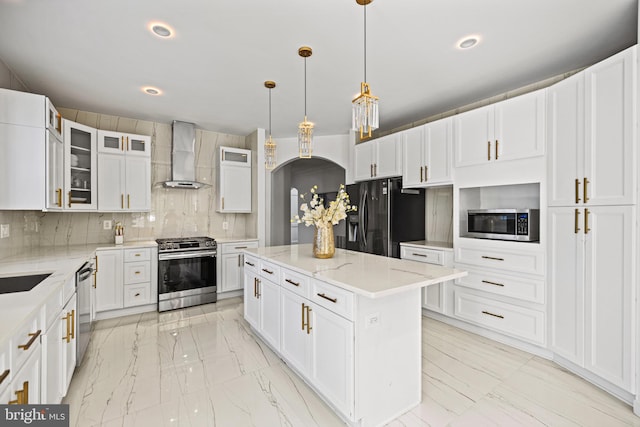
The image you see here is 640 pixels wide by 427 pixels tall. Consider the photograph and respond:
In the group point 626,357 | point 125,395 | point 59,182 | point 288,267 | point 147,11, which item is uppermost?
point 147,11

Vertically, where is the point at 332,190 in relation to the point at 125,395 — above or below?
above

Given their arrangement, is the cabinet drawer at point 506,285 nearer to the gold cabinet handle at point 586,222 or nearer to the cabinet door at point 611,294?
the cabinet door at point 611,294

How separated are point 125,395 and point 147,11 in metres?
2.64

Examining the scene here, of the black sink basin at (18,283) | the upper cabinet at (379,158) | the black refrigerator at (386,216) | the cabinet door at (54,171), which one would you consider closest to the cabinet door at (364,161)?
the upper cabinet at (379,158)

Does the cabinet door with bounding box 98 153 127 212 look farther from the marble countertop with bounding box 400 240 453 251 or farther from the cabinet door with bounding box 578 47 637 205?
the cabinet door with bounding box 578 47 637 205

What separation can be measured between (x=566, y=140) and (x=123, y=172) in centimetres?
480

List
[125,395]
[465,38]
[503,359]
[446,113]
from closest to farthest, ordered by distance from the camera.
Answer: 1. [125,395]
2. [465,38]
3. [503,359]
4. [446,113]

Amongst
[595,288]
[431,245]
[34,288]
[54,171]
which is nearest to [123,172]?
[54,171]

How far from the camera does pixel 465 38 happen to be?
7.31 ft

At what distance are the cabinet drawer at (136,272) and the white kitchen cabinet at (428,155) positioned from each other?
350 centimetres

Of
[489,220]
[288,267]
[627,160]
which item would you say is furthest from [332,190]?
[627,160]

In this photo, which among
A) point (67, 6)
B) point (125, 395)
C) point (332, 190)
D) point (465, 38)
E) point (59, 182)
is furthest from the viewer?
point (332, 190)

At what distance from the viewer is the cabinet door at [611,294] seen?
1917 millimetres

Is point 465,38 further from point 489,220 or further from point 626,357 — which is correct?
point 626,357
